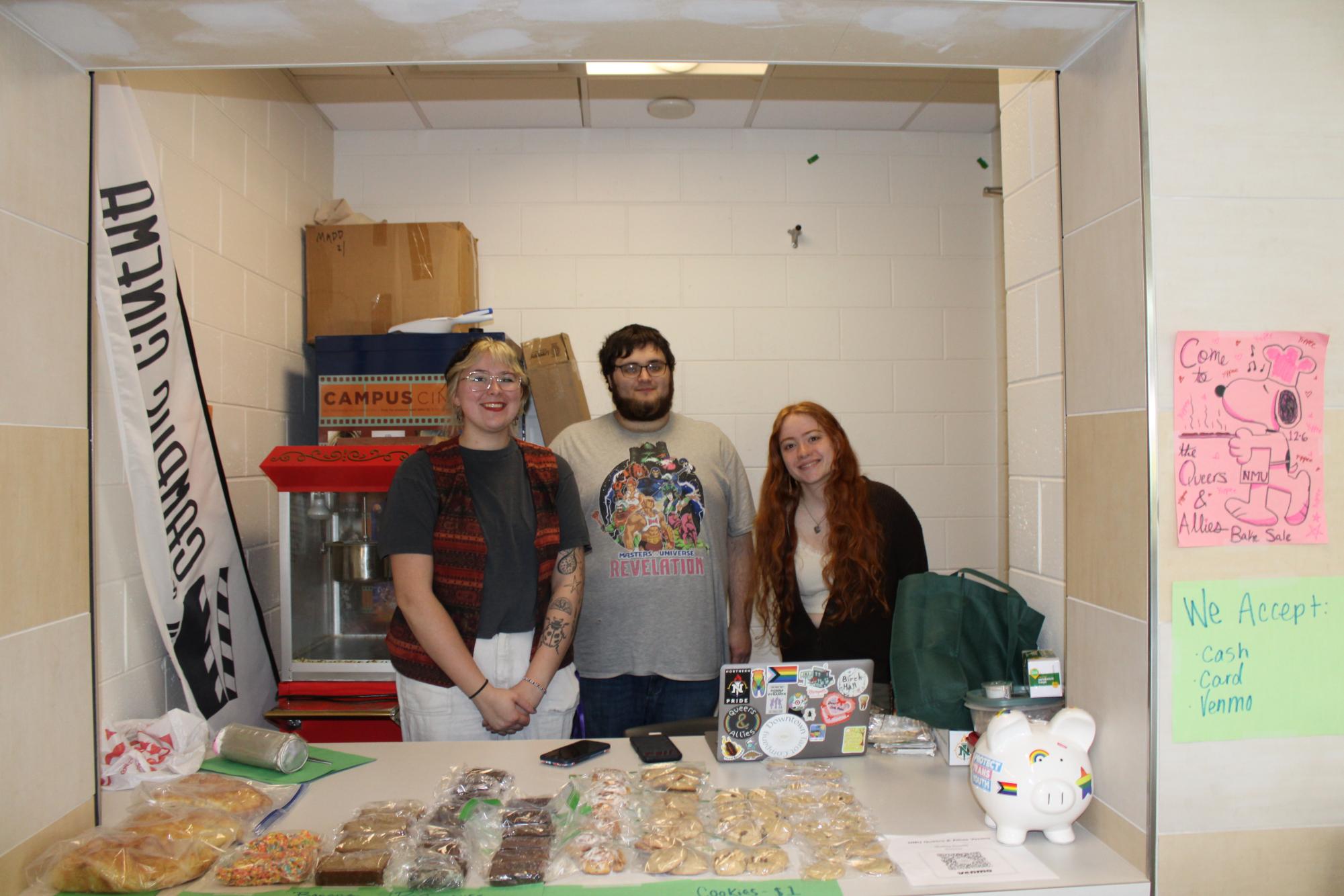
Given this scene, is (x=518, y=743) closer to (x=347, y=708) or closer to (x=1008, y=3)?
(x=347, y=708)

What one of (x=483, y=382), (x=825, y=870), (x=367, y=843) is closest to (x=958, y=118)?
(x=483, y=382)

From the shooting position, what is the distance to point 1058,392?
138 centimetres

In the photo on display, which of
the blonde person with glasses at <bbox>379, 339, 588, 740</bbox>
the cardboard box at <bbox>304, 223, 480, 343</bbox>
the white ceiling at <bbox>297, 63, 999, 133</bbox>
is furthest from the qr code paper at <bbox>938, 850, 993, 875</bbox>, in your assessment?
the white ceiling at <bbox>297, 63, 999, 133</bbox>

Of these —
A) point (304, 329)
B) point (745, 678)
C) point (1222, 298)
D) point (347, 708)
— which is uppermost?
point (304, 329)

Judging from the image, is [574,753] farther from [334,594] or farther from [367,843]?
[334,594]

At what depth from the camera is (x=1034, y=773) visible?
3.78ft

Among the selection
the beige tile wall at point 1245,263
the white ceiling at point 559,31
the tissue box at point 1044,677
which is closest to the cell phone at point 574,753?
the tissue box at point 1044,677

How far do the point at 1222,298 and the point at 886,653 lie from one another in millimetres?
1193

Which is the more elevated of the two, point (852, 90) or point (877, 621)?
point (852, 90)

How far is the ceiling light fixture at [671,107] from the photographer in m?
3.12

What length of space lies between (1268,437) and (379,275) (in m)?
2.66

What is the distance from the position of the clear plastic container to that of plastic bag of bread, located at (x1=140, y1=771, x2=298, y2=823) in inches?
44.7

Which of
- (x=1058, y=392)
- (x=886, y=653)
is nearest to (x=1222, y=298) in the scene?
(x=1058, y=392)

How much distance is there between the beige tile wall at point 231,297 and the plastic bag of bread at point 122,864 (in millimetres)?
709
